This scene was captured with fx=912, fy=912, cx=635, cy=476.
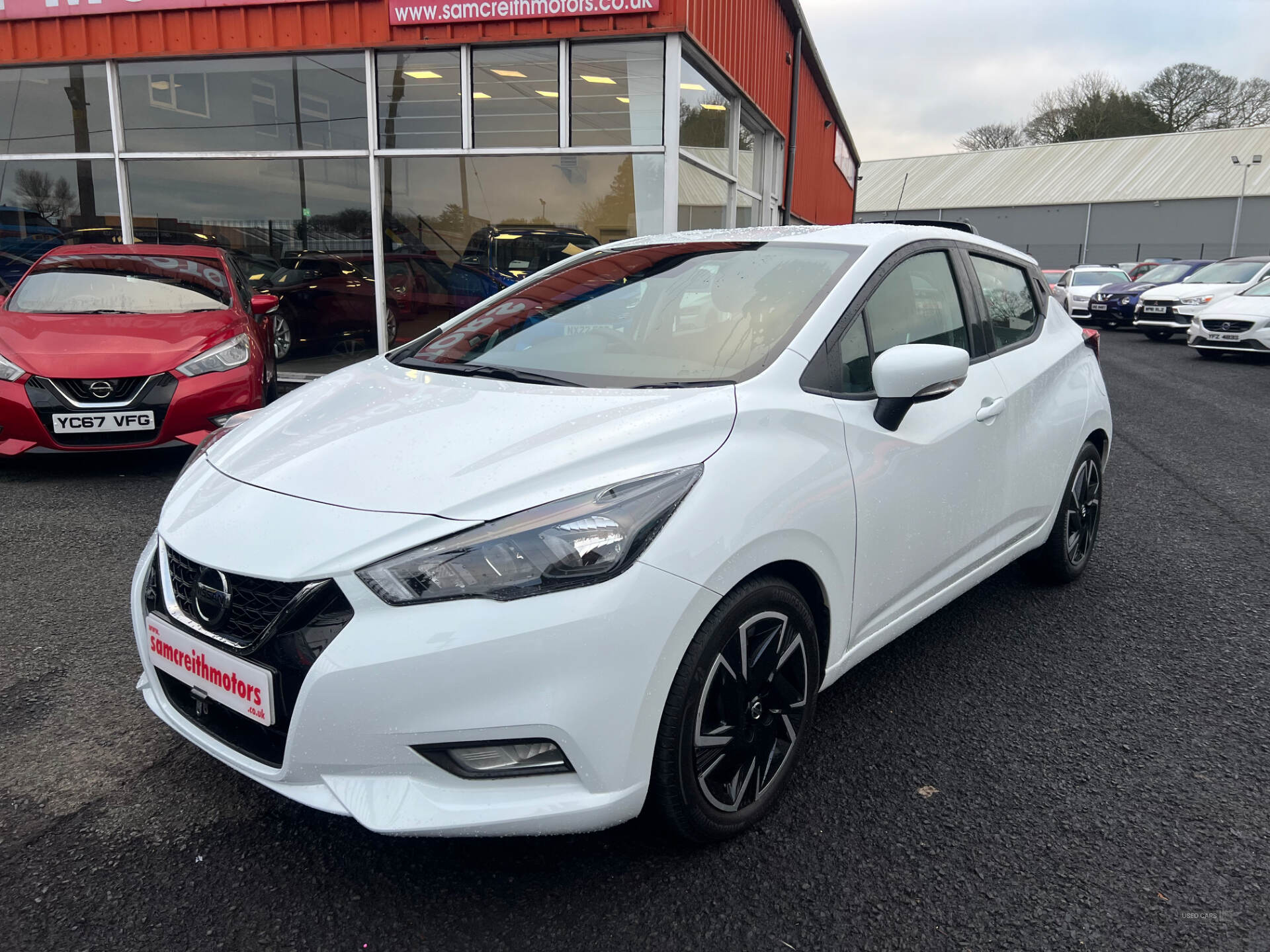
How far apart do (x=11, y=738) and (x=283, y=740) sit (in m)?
1.30

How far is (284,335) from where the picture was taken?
10305 mm

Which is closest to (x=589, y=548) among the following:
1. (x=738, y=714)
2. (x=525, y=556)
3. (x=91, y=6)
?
(x=525, y=556)

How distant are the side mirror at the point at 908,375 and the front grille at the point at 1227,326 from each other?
529 inches

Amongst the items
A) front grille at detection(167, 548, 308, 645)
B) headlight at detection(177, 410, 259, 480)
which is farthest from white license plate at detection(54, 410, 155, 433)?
front grille at detection(167, 548, 308, 645)

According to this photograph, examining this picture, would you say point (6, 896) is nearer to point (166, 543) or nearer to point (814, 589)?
point (166, 543)

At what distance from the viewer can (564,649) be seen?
69.4 inches

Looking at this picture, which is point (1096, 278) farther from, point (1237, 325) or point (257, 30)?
point (257, 30)

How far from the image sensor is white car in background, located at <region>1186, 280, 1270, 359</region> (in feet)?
42.9

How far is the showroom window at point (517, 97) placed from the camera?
907 cm

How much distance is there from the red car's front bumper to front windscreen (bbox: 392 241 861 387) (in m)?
2.86

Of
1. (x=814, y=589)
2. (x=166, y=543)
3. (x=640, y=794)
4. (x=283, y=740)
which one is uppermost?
(x=166, y=543)

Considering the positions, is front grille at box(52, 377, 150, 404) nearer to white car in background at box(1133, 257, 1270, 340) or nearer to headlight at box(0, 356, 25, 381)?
headlight at box(0, 356, 25, 381)

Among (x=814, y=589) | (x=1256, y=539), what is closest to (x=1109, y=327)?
(x=1256, y=539)

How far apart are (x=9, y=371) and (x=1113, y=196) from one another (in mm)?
53125
